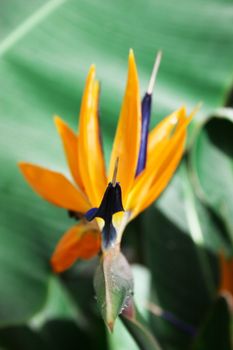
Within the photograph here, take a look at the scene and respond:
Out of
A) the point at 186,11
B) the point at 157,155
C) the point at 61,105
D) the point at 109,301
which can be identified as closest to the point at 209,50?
the point at 186,11

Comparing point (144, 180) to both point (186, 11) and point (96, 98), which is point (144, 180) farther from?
point (186, 11)

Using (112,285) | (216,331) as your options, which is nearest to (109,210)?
(112,285)

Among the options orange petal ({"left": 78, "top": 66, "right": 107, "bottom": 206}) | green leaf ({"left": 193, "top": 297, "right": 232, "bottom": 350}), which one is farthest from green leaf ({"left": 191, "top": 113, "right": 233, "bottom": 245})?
orange petal ({"left": 78, "top": 66, "right": 107, "bottom": 206})

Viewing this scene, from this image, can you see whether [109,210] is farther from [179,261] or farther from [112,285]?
A: [179,261]

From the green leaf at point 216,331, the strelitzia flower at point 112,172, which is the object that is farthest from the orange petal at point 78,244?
the green leaf at point 216,331

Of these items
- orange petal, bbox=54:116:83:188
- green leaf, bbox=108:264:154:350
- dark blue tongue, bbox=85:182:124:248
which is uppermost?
orange petal, bbox=54:116:83:188

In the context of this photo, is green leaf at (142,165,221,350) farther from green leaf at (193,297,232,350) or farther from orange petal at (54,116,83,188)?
orange petal at (54,116,83,188)

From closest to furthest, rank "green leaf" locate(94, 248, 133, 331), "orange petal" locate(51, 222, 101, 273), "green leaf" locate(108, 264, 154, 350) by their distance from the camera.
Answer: "green leaf" locate(94, 248, 133, 331)
"orange petal" locate(51, 222, 101, 273)
"green leaf" locate(108, 264, 154, 350)
